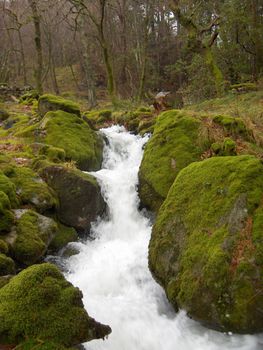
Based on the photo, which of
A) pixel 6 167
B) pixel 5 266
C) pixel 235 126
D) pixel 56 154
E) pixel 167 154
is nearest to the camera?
pixel 5 266

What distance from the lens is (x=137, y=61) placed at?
2648 cm

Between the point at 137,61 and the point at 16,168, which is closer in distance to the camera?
the point at 16,168

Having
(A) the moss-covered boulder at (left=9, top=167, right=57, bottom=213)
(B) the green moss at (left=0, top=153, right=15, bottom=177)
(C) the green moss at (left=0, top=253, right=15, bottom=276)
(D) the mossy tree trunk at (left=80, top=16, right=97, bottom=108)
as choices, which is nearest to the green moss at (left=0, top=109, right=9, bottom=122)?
(D) the mossy tree trunk at (left=80, top=16, right=97, bottom=108)

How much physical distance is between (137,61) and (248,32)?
10.1m

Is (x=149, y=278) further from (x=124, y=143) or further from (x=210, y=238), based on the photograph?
(x=124, y=143)

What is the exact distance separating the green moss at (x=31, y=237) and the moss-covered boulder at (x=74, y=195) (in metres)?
1.03

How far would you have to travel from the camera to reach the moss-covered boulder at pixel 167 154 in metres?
8.95

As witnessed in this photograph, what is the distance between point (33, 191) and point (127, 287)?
2850mm

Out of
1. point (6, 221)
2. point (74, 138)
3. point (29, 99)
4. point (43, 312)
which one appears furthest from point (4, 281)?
point (29, 99)

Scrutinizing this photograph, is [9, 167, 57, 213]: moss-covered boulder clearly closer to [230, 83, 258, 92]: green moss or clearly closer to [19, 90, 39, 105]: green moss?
[230, 83, 258, 92]: green moss

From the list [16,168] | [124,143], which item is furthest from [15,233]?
[124,143]

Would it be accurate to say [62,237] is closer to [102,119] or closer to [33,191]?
[33,191]

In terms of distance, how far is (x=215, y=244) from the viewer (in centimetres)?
573

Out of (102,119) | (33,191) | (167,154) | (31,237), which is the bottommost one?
(31,237)
